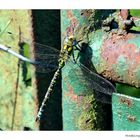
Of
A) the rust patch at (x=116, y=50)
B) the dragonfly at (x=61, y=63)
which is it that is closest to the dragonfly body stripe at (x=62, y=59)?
the dragonfly at (x=61, y=63)

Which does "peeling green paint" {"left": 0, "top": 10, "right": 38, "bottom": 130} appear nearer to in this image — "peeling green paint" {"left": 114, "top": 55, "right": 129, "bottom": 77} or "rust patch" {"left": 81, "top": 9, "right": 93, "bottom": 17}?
"rust patch" {"left": 81, "top": 9, "right": 93, "bottom": 17}

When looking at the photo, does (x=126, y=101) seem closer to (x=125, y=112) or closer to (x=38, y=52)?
(x=125, y=112)

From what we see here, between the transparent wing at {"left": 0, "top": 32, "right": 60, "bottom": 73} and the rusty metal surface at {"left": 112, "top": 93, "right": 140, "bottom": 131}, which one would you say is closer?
the rusty metal surface at {"left": 112, "top": 93, "right": 140, "bottom": 131}

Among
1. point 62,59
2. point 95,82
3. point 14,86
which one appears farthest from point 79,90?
point 14,86

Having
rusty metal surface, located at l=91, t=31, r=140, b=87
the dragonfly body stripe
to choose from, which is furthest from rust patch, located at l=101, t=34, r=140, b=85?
the dragonfly body stripe

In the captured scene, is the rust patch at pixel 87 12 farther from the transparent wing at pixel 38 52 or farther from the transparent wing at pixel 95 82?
the transparent wing at pixel 38 52
